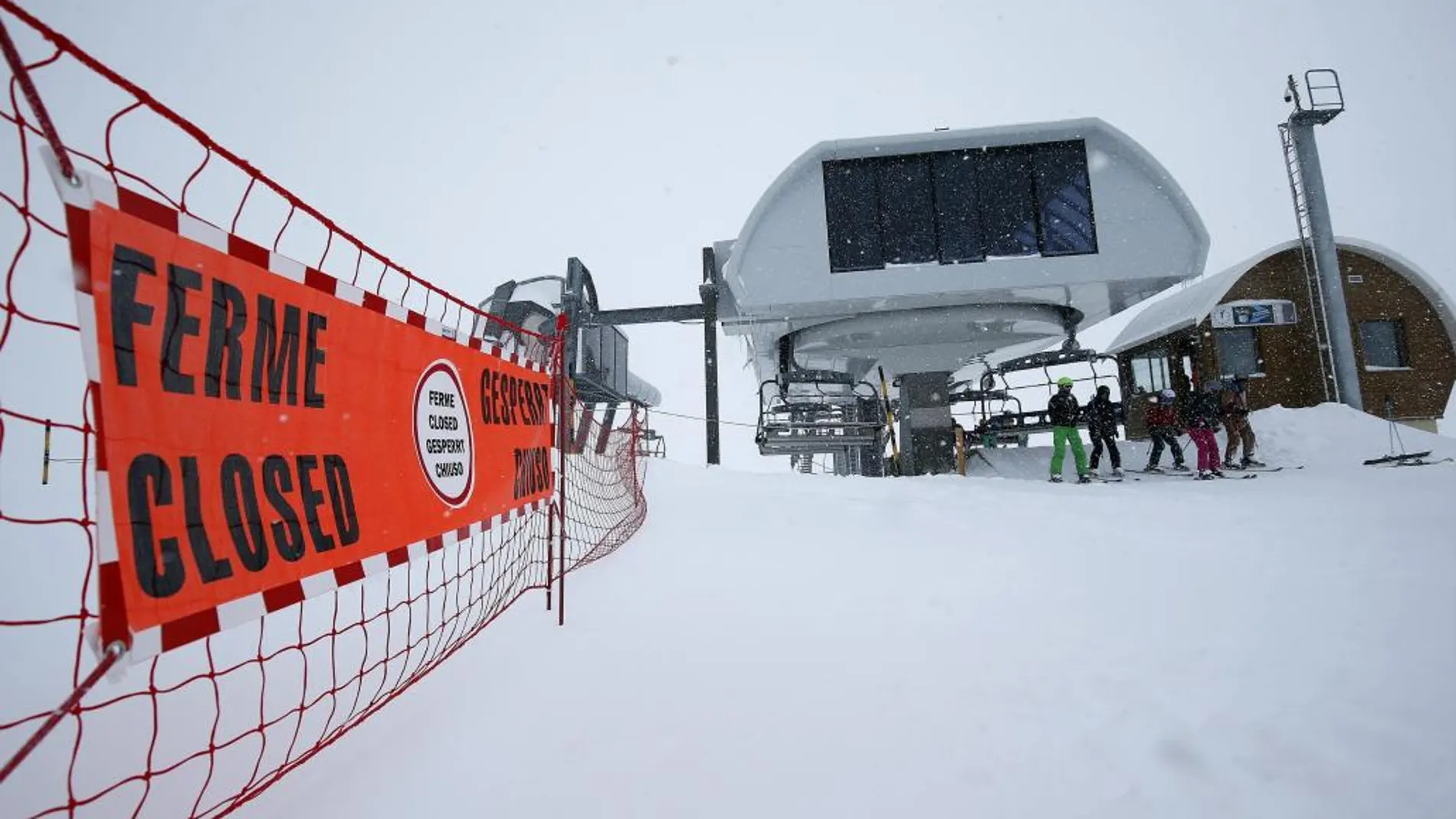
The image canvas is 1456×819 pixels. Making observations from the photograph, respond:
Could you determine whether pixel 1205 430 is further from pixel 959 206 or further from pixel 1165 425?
pixel 959 206

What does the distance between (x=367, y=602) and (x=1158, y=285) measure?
39.0ft

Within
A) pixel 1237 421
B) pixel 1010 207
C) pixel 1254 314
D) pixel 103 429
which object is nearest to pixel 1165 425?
pixel 1237 421

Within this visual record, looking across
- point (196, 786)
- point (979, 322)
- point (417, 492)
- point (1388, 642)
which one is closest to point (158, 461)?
point (417, 492)

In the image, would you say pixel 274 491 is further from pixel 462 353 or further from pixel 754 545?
pixel 754 545

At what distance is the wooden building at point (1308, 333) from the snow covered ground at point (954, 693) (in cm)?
1433

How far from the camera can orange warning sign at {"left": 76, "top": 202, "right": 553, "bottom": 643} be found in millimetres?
1524

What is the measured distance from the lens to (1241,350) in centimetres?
1642

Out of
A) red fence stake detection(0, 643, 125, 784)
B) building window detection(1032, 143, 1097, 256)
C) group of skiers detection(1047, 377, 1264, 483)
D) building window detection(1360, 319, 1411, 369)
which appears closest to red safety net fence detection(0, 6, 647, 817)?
red fence stake detection(0, 643, 125, 784)

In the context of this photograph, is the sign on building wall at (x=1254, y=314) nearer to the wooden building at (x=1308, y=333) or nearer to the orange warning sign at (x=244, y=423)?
the wooden building at (x=1308, y=333)

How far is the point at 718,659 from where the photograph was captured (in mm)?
2789

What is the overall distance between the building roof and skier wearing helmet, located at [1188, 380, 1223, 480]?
7.61 metres

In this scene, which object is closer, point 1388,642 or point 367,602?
point 1388,642

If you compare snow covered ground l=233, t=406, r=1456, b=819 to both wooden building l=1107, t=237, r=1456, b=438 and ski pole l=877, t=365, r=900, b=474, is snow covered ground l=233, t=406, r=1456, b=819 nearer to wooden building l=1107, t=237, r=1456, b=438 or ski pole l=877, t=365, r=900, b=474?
ski pole l=877, t=365, r=900, b=474

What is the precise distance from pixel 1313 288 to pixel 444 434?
21.6 m
